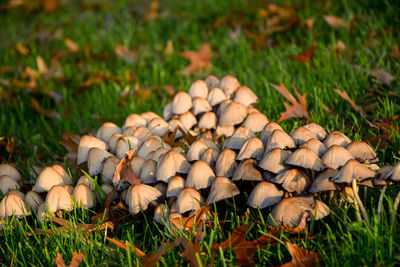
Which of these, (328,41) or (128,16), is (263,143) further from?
(128,16)

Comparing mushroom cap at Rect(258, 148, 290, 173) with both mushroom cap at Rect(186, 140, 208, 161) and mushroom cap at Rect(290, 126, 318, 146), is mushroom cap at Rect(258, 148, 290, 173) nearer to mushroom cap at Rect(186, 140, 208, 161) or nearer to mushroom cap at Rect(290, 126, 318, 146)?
mushroom cap at Rect(290, 126, 318, 146)

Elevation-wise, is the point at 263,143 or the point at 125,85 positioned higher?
the point at 263,143

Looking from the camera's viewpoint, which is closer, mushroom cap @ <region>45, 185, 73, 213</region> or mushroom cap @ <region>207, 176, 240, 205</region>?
mushroom cap @ <region>207, 176, 240, 205</region>

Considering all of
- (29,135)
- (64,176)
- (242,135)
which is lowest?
(29,135)

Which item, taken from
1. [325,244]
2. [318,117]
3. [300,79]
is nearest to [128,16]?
[300,79]

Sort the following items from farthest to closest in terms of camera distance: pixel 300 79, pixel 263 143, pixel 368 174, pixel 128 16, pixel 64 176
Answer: pixel 128 16 → pixel 300 79 → pixel 64 176 → pixel 263 143 → pixel 368 174

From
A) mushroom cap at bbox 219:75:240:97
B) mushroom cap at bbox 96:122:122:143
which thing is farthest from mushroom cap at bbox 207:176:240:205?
mushroom cap at bbox 219:75:240:97
